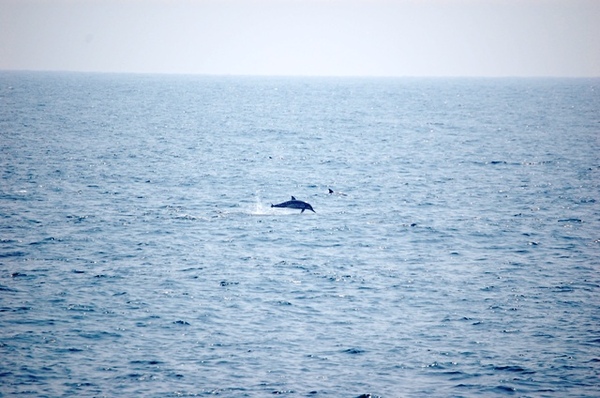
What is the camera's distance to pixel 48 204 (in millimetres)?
59781

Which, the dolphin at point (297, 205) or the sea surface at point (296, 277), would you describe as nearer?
the sea surface at point (296, 277)

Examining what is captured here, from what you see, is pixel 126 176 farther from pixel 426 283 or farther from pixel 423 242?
pixel 426 283

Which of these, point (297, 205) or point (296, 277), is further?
point (297, 205)

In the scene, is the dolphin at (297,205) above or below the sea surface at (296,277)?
above

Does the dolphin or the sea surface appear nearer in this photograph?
the sea surface

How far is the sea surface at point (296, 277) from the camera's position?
1152 inches

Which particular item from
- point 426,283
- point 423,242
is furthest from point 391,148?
point 426,283

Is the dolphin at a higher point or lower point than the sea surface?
higher

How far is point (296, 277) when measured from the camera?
4225cm

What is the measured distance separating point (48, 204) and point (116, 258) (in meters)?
17.8

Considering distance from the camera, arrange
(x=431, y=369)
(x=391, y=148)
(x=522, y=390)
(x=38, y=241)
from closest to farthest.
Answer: (x=522, y=390), (x=431, y=369), (x=38, y=241), (x=391, y=148)

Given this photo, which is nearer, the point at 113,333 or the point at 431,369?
the point at 431,369

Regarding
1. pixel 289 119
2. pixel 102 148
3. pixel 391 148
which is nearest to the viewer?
pixel 102 148

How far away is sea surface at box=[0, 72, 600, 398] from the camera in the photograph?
96.0ft
